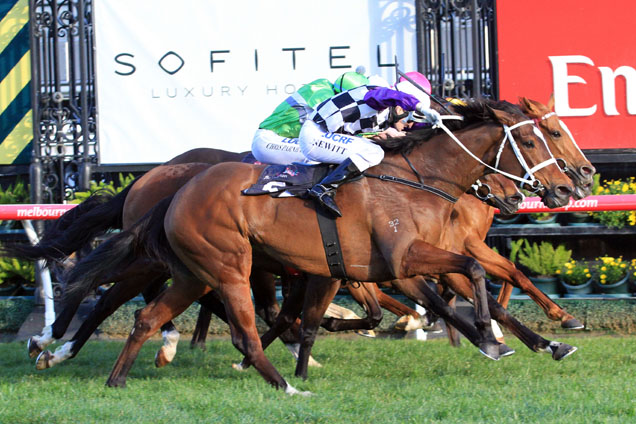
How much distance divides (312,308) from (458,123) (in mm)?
1503

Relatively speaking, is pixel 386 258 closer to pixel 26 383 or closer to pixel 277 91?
pixel 26 383

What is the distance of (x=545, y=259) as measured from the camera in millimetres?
7602

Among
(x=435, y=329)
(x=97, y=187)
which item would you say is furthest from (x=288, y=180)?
(x=97, y=187)

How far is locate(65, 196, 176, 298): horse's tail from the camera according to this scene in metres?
5.27

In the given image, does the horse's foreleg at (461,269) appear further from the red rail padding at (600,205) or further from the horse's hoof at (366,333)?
the red rail padding at (600,205)

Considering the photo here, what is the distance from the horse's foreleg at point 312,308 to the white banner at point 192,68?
3077 millimetres

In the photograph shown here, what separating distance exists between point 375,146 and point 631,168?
4365 millimetres

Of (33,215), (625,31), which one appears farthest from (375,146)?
(625,31)

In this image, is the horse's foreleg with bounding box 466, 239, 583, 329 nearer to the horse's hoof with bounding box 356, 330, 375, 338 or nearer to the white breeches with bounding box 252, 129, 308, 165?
the horse's hoof with bounding box 356, 330, 375, 338

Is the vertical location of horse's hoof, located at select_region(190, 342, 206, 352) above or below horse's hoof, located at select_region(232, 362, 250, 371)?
below

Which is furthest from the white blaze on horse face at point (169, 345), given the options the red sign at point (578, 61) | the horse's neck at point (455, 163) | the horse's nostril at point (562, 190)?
the red sign at point (578, 61)

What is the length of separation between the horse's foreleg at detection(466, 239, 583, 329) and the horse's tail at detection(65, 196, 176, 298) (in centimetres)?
226

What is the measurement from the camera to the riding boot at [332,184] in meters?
4.79

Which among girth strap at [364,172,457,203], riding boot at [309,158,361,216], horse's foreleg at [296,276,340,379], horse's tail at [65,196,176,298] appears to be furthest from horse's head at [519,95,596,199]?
horse's tail at [65,196,176,298]
